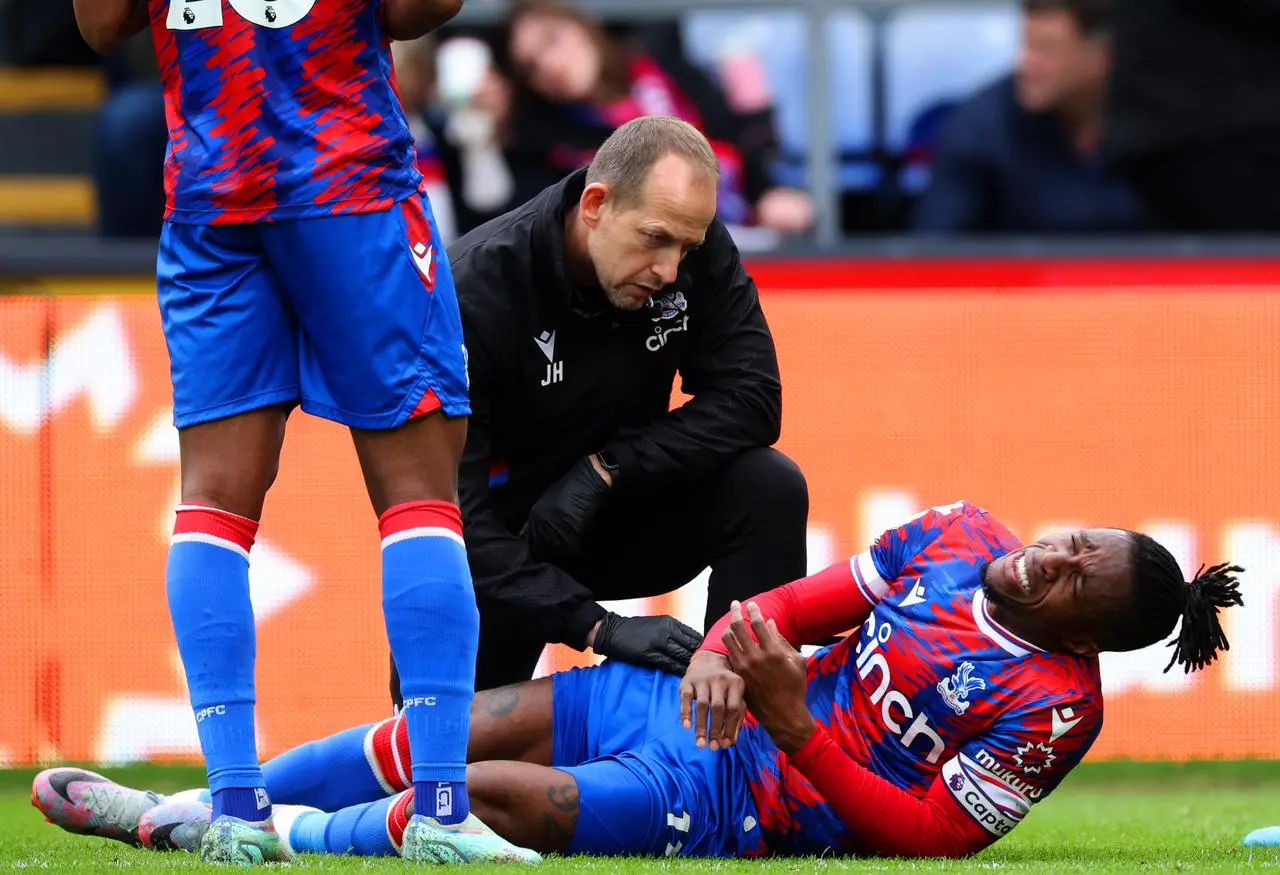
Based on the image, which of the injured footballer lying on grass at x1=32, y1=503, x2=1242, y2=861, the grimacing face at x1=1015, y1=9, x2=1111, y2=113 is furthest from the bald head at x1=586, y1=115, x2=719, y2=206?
the grimacing face at x1=1015, y1=9, x2=1111, y2=113

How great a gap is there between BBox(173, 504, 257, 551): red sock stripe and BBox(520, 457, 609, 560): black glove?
0.89 m

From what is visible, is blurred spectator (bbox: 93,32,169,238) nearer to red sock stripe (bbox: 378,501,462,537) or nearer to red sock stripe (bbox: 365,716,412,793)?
red sock stripe (bbox: 365,716,412,793)

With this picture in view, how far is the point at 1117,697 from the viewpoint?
17.4 feet

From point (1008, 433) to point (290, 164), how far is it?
2.82 meters

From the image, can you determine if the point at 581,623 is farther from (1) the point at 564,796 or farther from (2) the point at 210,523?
(2) the point at 210,523

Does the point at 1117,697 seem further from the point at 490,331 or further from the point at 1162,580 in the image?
the point at 490,331

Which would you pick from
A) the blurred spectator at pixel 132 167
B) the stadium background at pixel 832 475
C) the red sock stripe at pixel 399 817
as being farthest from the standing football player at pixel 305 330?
the blurred spectator at pixel 132 167

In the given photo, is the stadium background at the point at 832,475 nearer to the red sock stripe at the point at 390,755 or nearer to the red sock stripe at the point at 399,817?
the red sock stripe at the point at 390,755

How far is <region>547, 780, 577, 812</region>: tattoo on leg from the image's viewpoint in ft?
11.5

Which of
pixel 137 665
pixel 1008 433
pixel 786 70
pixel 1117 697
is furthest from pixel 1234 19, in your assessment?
pixel 137 665

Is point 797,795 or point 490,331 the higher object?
point 490,331

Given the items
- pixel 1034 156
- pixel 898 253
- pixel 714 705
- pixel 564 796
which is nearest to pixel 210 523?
pixel 564 796

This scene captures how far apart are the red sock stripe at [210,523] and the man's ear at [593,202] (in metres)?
1.02

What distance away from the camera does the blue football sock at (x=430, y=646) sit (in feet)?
10.5
